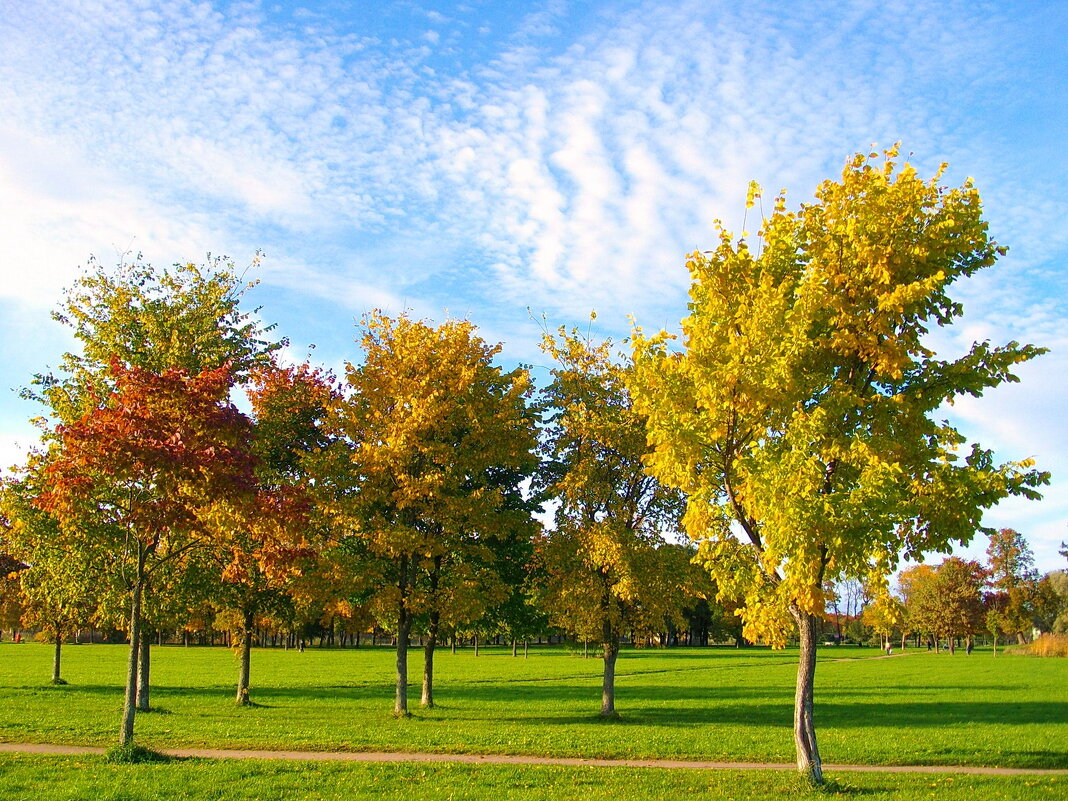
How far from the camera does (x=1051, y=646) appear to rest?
6512 centimetres

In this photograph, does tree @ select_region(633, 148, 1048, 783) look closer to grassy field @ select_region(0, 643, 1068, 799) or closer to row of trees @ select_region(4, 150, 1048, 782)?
row of trees @ select_region(4, 150, 1048, 782)

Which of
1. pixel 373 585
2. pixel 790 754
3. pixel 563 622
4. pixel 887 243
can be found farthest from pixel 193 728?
pixel 887 243

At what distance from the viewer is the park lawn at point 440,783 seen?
10328 mm

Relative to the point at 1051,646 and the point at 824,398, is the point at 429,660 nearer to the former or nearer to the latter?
the point at 824,398

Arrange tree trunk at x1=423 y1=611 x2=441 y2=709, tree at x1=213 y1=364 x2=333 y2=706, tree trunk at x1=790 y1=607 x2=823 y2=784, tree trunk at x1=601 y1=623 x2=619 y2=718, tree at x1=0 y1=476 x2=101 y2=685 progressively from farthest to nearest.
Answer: tree trunk at x1=423 y1=611 x2=441 y2=709 → tree trunk at x1=601 y1=623 x2=619 y2=718 → tree at x1=213 y1=364 x2=333 y2=706 → tree at x1=0 y1=476 x2=101 y2=685 → tree trunk at x1=790 y1=607 x2=823 y2=784

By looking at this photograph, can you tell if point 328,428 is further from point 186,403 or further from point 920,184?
point 920,184

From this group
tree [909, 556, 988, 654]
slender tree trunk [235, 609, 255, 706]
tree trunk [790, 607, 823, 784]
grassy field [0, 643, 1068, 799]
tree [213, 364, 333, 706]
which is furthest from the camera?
tree [909, 556, 988, 654]

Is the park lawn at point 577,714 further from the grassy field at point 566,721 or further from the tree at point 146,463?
the tree at point 146,463

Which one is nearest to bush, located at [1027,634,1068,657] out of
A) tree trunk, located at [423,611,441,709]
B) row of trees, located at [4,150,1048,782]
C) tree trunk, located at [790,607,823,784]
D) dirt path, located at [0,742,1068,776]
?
row of trees, located at [4,150,1048,782]

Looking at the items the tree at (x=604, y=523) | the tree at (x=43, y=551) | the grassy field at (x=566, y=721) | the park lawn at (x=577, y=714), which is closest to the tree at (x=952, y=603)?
the park lawn at (x=577, y=714)

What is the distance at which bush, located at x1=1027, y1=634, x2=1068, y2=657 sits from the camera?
6412 centimetres

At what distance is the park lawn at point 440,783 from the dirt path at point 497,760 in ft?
2.12

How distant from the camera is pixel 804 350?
1149 cm

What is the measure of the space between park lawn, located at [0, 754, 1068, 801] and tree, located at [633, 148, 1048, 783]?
1.33 meters
